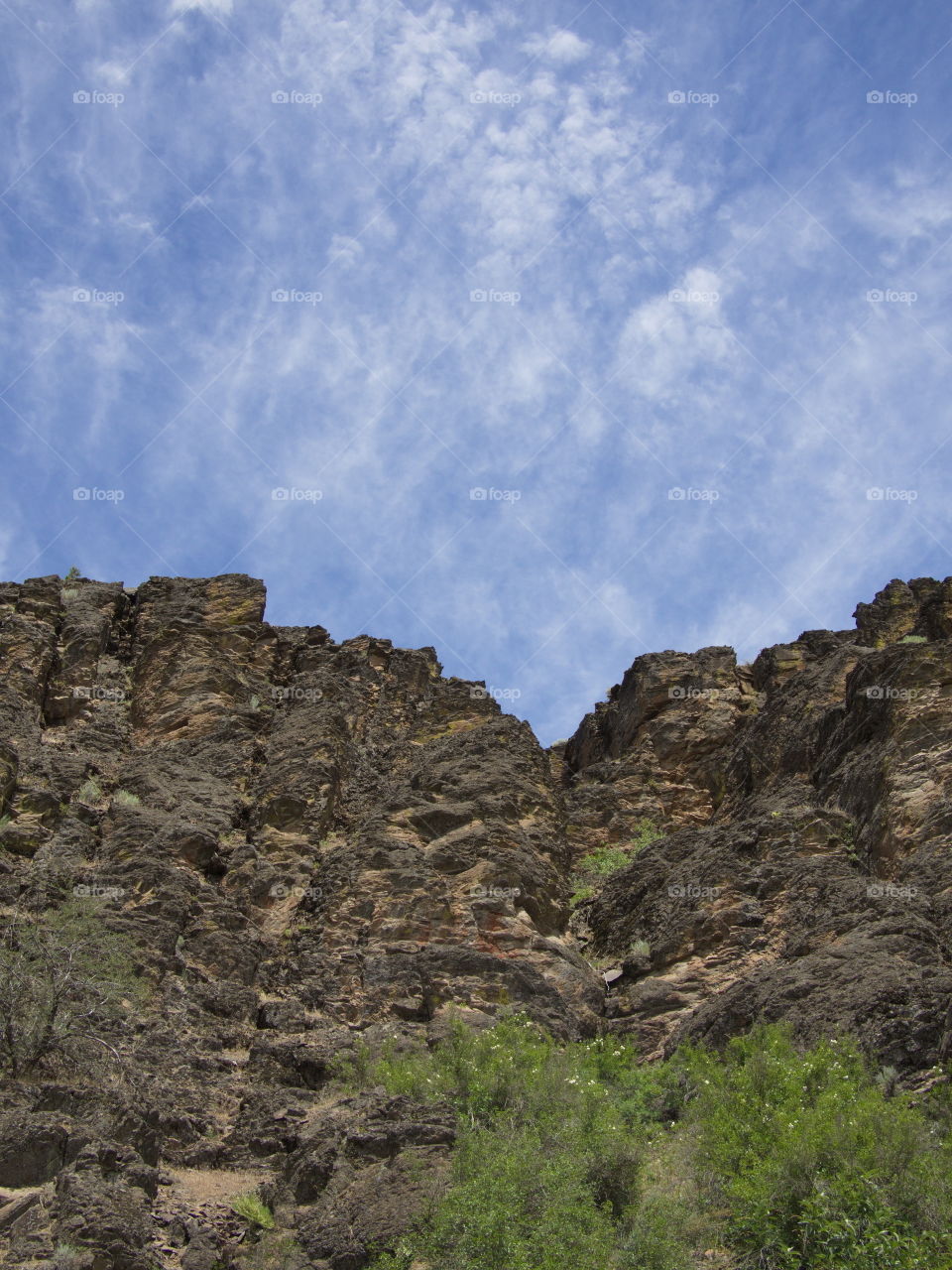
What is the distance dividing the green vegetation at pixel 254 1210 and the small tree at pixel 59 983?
4.53 meters

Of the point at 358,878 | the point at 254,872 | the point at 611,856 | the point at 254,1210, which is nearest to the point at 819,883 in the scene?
the point at 358,878

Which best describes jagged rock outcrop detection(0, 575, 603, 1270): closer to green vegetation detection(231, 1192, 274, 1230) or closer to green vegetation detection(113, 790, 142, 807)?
green vegetation detection(113, 790, 142, 807)

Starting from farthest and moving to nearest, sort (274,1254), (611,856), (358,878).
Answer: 1. (611,856)
2. (358,878)
3. (274,1254)

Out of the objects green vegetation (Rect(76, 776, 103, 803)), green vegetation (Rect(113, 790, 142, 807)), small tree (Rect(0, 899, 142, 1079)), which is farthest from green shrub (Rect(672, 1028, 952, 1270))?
green vegetation (Rect(76, 776, 103, 803))

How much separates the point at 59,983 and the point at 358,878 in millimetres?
8089

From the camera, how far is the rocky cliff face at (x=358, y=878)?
1948 centimetres

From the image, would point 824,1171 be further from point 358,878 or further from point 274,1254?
point 358,878

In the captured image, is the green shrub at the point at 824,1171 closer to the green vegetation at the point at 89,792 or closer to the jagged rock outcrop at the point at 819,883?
the jagged rock outcrop at the point at 819,883

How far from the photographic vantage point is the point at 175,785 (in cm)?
3262

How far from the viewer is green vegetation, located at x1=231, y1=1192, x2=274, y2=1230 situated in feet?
61.5

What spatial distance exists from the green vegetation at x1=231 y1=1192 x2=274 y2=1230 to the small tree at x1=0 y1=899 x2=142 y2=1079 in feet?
14.9

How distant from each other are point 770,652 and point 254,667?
1894 cm

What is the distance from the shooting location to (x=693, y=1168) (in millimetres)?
18891

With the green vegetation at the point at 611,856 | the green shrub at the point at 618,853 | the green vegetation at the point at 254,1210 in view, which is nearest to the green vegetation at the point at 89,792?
the green vegetation at the point at 611,856
